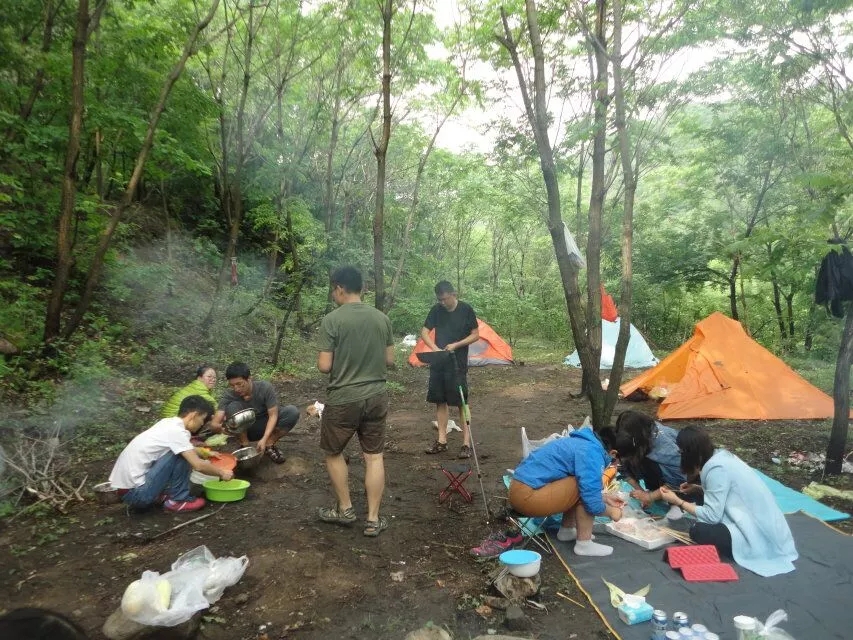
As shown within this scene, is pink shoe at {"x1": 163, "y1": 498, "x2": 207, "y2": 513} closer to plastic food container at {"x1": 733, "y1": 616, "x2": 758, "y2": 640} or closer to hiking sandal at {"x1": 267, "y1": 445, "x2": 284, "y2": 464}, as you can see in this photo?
hiking sandal at {"x1": 267, "y1": 445, "x2": 284, "y2": 464}

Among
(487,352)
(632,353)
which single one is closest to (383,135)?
(487,352)

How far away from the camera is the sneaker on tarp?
10.7 feet

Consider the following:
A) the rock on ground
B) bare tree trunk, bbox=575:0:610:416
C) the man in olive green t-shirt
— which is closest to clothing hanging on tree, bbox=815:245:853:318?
bare tree trunk, bbox=575:0:610:416

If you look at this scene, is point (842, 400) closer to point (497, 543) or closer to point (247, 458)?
point (497, 543)

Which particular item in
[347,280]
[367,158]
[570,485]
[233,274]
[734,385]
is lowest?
[570,485]

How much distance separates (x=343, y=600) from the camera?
8.98 ft

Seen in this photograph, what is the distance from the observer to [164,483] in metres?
3.66

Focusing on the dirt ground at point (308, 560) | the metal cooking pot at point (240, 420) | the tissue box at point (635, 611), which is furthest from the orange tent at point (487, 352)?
the tissue box at point (635, 611)

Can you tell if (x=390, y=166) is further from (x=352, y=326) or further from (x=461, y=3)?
(x=352, y=326)

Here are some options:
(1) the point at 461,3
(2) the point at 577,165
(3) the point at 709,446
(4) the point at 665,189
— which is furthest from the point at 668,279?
(3) the point at 709,446

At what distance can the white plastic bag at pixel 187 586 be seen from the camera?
2271mm

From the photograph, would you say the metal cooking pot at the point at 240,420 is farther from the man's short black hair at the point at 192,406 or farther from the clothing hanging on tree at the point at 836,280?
the clothing hanging on tree at the point at 836,280

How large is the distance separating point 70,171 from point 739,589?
22.5 feet

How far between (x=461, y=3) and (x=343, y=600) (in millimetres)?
8943
